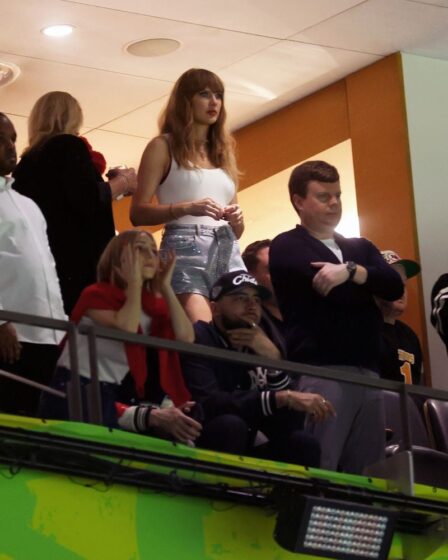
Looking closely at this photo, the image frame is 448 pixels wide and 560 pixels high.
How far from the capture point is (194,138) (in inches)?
298

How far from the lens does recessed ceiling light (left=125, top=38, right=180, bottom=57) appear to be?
32.6ft

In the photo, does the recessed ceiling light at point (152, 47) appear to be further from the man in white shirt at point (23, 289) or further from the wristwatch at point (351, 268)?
the man in white shirt at point (23, 289)

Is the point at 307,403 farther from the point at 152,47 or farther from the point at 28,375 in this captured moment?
the point at 152,47

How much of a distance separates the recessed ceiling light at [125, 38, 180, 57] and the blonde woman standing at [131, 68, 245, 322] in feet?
7.59

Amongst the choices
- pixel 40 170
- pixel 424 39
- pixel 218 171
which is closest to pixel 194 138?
pixel 218 171

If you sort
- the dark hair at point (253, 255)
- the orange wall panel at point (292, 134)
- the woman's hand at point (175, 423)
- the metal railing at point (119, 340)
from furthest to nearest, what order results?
the orange wall panel at point (292, 134) → the dark hair at point (253, 255) → the woman's hand at point (175, 423) → the metal railing at point (119, 340)

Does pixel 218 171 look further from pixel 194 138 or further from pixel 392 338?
pixel 392 338

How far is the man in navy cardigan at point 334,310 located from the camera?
6859 millimetres

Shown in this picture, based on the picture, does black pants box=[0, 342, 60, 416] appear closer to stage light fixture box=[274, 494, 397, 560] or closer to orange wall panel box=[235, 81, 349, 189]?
stage light fixture box=[274, 494, 397, 560]

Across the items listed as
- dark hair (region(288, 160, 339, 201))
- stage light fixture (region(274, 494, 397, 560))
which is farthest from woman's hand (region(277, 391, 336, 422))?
dark hair (region(288, 160, 339, 201))

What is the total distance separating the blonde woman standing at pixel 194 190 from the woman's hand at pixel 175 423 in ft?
2.77

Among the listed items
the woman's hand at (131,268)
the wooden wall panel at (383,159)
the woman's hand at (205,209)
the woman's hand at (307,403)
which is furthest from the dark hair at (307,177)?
the wooden wall panel at (383,159)

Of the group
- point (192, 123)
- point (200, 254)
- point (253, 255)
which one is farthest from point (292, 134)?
point (200, 254)

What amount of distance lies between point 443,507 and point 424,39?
13.2 feet
